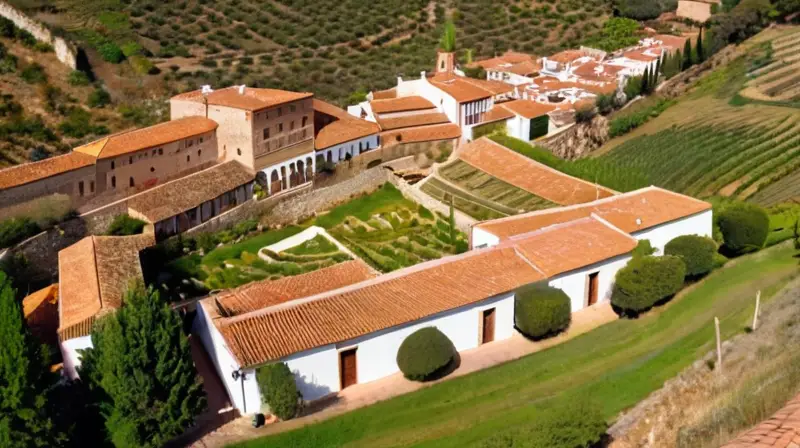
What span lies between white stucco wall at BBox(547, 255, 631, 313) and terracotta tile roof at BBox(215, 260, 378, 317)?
5.45m

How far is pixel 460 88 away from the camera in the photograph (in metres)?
44.4

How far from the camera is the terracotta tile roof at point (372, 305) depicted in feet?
70.5

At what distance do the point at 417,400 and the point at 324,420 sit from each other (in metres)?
2.26

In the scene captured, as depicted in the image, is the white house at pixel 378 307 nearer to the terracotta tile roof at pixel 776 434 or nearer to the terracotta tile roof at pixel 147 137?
the terracotta tile roof at pixel 147 137

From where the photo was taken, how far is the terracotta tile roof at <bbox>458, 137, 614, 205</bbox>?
34062 mm

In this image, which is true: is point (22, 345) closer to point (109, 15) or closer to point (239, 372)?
point (239, 372)

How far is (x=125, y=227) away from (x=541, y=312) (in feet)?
52.1

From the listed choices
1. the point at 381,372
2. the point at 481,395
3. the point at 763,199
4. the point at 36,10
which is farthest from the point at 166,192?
the point at 36,10

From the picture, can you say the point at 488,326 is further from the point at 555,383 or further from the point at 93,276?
the point at 93,276

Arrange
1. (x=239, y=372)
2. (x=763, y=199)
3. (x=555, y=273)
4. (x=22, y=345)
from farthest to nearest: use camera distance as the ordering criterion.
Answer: (x=763, y=199) < (x=555, y=273) < (x=239, y=372) < (x=22, y=345)

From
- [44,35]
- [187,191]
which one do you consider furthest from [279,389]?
[44,35]

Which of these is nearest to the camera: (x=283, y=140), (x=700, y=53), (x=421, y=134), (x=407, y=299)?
(x=407, y=299)

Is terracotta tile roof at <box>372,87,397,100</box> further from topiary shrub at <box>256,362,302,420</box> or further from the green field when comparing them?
topiary shrub at <box>256,362,302,420</box>

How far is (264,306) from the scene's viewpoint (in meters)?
23.9
